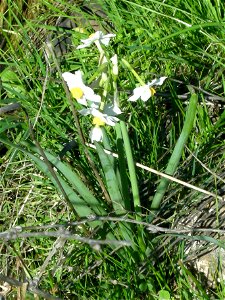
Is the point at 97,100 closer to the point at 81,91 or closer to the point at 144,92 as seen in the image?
the point at 81,91

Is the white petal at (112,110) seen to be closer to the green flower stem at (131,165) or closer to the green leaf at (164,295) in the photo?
the green flower stem at (131,165)

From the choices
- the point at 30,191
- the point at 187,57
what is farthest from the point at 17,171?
the point at 187,57

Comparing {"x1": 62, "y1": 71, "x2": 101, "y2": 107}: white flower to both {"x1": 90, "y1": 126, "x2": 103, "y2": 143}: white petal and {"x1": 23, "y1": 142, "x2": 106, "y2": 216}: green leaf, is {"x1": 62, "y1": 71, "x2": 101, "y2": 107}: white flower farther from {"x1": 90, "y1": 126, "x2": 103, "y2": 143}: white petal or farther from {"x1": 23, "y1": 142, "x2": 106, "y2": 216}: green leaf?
{"x1": 23, "y1": 142, "x2": 106, "y2": 216}: green leaf

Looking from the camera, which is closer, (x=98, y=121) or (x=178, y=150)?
(x=98, y=121)

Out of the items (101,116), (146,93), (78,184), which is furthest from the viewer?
(78,184)

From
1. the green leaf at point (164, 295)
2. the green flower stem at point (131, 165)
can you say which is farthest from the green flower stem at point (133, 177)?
the green leaf at point (164, 295)

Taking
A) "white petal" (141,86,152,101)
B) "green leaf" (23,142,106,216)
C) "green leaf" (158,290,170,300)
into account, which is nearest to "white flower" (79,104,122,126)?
"white petal" (141,86,152,101)

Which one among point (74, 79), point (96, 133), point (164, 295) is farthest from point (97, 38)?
point (164, 295)

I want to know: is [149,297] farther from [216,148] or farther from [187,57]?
[187,57]
